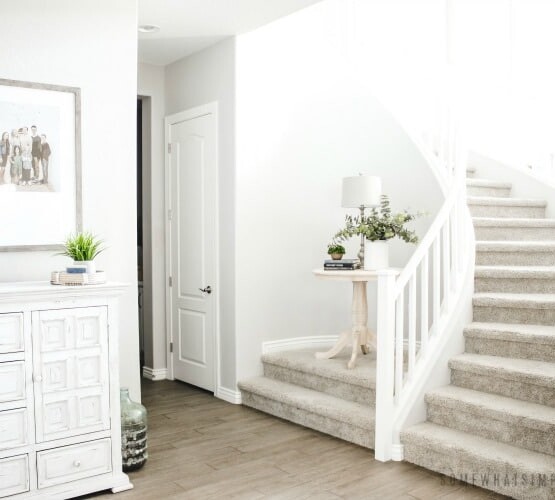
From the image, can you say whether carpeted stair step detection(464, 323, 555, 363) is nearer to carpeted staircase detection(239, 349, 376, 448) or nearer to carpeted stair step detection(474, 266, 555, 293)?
carpeted stair step detection(474, 266, 555, 293)

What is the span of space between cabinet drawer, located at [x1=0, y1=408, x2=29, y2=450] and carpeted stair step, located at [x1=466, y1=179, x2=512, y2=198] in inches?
152

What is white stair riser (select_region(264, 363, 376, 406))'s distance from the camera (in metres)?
4.29

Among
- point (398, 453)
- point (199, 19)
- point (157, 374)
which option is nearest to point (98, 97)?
point (199, 19)

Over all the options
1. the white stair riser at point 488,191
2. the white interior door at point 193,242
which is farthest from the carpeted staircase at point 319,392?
the white stair riser at point 488,191

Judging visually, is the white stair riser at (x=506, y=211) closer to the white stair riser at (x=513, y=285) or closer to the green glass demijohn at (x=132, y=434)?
the white stair riser at (x=513, y=285)

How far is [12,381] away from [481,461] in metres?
2.31

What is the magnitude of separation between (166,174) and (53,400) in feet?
9.66

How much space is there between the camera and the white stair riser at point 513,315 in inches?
161

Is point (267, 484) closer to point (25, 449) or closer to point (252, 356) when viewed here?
point (25, 449)

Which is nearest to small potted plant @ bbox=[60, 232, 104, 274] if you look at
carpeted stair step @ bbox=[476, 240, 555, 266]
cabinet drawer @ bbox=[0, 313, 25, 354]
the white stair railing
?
cabinet drawer @ bbox=[0, 313, 25, 354]

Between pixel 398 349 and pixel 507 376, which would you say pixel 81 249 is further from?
pixel 507 376

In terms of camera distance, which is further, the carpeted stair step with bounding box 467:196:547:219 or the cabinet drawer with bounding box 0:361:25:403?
the carpeted stair step with bounding box 467:196:547:219

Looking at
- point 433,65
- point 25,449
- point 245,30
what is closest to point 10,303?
point 25,449

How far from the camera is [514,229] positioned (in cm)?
Result: 509
